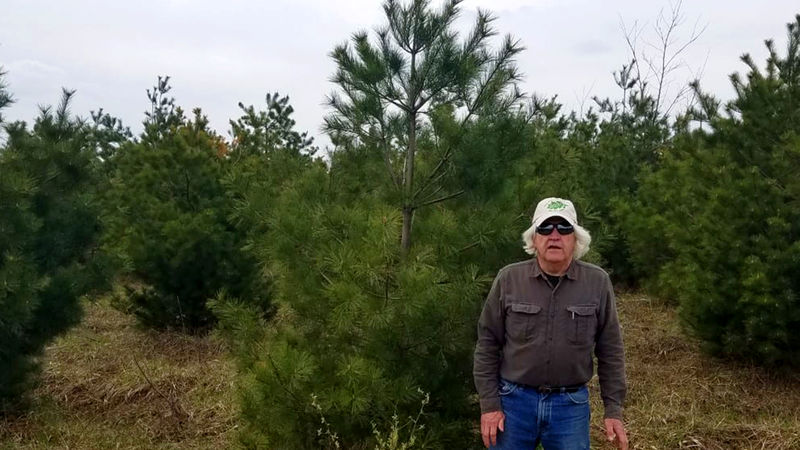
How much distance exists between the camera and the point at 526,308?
2.98 meters

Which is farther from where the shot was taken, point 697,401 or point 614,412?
point 697,401

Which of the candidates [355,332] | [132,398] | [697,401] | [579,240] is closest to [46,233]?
[132,398]

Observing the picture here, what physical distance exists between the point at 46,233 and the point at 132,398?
1478 millimetres

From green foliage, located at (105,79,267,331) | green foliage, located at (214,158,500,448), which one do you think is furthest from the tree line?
green foliage, located at (105,79,267,331)

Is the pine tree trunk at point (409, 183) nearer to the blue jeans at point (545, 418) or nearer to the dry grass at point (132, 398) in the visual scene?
the blue jeans at point (545, 418)

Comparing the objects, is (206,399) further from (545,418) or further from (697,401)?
(697,401)

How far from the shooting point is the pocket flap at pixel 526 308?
296 centimetres

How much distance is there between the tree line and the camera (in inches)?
146

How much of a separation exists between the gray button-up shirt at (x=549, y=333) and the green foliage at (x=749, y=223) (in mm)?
3404

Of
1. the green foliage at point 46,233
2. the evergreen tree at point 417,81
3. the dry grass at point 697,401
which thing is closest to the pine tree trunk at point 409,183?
the evergreen tree at point 417,81

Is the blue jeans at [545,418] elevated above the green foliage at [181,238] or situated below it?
below

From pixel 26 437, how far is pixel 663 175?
7.48 metres

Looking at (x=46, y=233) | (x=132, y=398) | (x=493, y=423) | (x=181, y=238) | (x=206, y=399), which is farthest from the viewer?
(x=181, y=238)

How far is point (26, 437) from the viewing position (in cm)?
534
